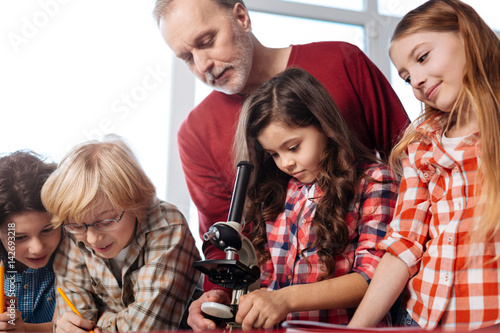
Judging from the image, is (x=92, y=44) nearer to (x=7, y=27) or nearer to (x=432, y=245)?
(x=7, y=27)

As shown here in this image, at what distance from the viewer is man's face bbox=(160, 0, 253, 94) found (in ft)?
4.77

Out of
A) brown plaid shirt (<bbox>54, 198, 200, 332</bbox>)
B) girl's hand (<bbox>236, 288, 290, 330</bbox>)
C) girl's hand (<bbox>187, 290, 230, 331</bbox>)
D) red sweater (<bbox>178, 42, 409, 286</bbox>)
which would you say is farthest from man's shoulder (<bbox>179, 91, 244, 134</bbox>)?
girl's hand (<bbox>236, 288, 290, 330</bbox>)

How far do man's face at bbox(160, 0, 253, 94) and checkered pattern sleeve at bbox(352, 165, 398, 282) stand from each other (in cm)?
54

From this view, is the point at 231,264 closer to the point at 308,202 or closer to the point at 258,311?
the point at 258,311

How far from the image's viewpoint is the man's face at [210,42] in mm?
1455

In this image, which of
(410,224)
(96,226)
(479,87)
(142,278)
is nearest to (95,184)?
(96,226)

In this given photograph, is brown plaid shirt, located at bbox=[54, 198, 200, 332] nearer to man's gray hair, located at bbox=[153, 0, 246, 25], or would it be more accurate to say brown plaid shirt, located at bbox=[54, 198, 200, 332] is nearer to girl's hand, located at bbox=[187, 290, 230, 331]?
girl's hand, located at bbox=[187, 290, 230, 331]

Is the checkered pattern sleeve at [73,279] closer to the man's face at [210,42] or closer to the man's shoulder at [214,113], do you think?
the man's shoulder at [214,113]

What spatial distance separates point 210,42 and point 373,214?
2.36 feet

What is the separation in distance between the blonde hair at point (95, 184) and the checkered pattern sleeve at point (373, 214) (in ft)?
1.87

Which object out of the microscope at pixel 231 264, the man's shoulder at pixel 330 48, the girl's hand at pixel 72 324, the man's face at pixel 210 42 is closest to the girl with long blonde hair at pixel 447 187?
the microscope at pixel 231 264

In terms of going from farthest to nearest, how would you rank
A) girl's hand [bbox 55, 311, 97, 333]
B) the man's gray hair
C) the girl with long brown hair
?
the man's gray hair → girl's hand [bbox 55, 311, 97, 333] → the girl with long brown hair


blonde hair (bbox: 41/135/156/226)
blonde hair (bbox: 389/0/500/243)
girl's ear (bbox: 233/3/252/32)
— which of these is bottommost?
blonde hair (bbox: 41/135/156/226)

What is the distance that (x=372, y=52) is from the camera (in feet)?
6.68
